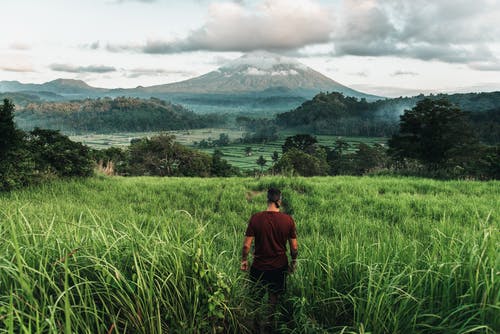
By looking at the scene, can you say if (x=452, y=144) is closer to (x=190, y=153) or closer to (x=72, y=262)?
(x=190, y=153)

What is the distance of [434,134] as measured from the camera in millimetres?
39375

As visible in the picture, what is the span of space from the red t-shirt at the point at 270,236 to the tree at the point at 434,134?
1578 inches

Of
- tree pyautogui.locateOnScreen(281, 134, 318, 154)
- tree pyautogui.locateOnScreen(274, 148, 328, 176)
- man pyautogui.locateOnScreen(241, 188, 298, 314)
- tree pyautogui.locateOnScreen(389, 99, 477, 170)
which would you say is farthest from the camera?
tree pyautogui.locateOnScreen(281, 134, 318, 154)

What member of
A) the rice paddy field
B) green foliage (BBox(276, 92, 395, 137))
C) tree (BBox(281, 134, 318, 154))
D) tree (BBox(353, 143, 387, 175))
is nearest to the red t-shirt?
the rice paddy field

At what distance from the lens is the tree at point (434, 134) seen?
39281 millimetres

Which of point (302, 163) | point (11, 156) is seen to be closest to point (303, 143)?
point (302, 163)

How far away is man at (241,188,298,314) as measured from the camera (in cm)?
389

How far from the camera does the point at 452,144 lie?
39375 millimetres

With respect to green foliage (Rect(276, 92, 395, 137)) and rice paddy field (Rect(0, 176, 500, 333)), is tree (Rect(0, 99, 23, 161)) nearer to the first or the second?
rice paddy field (Rect(0, 176, 500, 333))

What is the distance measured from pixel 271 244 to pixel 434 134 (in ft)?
136

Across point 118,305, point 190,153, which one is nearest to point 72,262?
point 118,305

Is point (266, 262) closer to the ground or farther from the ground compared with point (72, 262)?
closer to the ground

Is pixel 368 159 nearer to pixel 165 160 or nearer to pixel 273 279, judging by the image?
pixel 165 160

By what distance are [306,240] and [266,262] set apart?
2.55 meters
